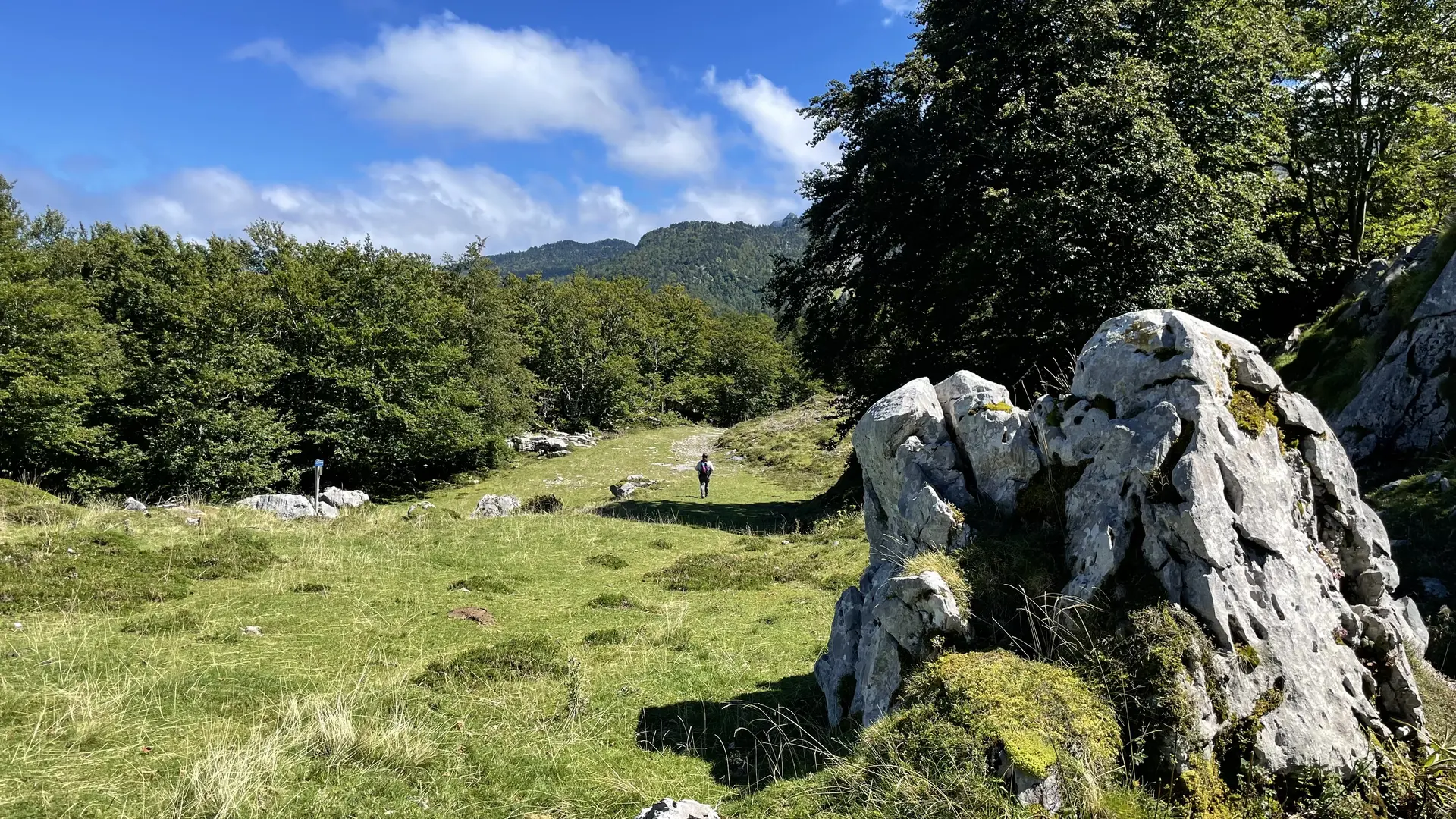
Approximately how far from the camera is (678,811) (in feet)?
18.0

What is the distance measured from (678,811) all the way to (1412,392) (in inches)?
662

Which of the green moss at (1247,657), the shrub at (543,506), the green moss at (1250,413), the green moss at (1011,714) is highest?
the green moss at (1250,413)

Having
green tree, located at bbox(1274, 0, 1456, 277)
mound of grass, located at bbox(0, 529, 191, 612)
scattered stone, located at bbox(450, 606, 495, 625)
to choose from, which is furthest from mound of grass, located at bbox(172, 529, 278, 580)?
green tree, located at bbox(1274, 0, 1456, 277)

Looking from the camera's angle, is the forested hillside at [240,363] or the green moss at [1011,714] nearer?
the green moss at [1011,714]

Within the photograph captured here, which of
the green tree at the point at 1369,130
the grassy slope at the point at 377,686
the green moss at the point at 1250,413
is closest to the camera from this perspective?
the grassy slope at the point at 377,686

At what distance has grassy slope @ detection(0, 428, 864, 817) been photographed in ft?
22.3

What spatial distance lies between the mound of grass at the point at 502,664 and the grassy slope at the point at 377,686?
0.24m

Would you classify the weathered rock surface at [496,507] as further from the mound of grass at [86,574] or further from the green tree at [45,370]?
the green tree at [45,370]

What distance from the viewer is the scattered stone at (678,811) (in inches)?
213

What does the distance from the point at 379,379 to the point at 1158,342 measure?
47.3 m

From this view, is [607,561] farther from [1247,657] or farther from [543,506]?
[1247,657]

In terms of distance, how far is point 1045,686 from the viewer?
5.96 meters

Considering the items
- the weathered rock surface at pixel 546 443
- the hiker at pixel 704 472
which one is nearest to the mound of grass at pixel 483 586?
the hiker at pixel 704 472

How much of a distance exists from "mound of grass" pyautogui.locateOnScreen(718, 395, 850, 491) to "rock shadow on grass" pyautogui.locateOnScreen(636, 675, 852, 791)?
20772mm
